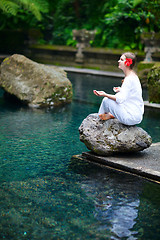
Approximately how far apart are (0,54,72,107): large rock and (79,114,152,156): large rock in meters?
4.01

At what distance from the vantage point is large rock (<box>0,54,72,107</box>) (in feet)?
28.8

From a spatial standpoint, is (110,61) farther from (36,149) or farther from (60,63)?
(36,149)

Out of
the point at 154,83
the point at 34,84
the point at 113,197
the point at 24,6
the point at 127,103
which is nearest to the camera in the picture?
the point at 113,197

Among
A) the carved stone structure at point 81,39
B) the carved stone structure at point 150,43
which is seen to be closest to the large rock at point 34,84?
the carved stone structure at point 150,43

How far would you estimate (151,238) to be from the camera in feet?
10.1

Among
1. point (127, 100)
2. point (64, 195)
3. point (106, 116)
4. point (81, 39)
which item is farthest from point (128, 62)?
point (81, 39)

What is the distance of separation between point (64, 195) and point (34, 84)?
210 inches

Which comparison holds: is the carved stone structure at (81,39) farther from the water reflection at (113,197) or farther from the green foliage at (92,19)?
the water reflection at (113,197)

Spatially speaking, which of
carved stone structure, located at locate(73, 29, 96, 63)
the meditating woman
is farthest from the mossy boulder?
carved stone structure, located at locate(73, 29, 96, 63)

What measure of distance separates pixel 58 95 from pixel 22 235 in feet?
19.9

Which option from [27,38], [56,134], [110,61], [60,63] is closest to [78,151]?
[56,134]

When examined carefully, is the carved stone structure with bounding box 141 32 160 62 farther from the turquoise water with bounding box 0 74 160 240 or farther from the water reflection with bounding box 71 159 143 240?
the water reflection with bounding box 71 159 143 240

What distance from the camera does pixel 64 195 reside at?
383 cm

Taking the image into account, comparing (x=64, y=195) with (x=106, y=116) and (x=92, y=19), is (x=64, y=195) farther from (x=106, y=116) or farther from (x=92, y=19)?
(x=92, y=19)
